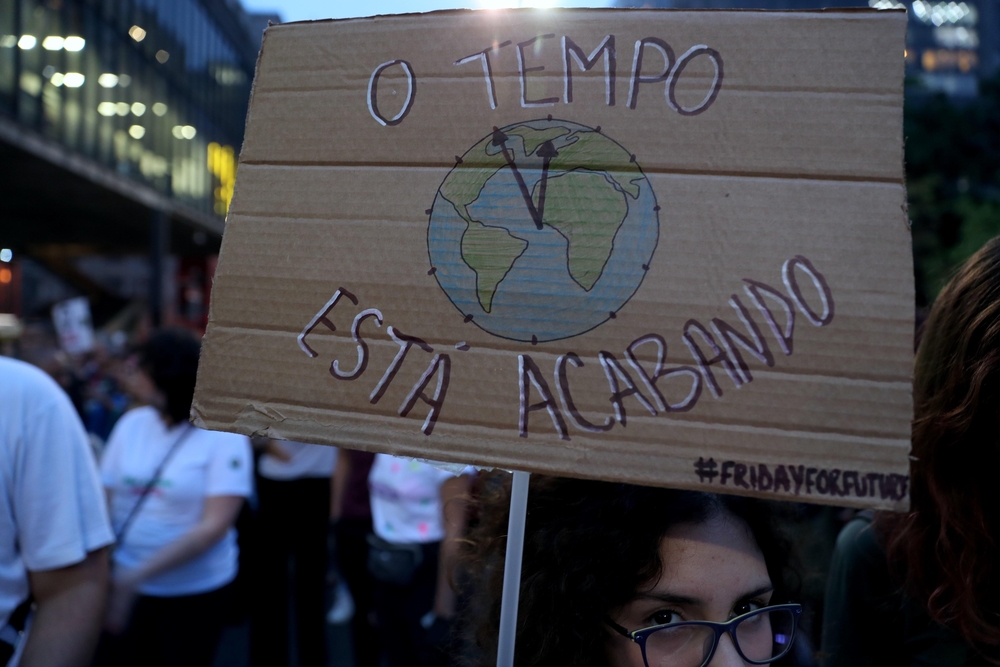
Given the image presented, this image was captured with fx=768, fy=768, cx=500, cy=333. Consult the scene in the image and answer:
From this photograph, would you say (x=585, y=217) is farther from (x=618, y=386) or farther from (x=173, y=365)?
(x=173, y=365)

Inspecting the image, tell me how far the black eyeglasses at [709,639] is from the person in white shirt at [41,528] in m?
1.21

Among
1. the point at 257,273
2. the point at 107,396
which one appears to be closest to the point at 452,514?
the point at 257,273

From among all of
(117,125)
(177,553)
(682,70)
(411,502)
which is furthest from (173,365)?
(117,125)

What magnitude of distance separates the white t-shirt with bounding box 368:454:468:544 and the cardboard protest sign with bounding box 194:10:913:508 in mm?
2402

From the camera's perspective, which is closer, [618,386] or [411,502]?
[618,386]

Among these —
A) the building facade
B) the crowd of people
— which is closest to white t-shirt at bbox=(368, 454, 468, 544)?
the crowd of people

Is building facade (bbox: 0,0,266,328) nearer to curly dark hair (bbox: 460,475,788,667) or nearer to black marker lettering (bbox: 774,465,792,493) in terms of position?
curly dark hair (bbox: 460,475,788,667)

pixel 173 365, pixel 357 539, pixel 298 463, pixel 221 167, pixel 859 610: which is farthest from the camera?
pixel 221 167

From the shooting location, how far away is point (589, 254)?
1.03 meters

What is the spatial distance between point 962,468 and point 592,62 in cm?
95

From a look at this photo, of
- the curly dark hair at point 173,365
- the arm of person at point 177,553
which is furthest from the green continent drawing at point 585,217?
the arm of person at point 177,553

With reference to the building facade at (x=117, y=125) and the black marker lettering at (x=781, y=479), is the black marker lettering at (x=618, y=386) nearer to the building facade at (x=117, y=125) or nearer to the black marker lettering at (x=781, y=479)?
the black marker lettering at (x=781, y=479)

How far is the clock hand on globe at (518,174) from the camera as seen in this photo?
1.05 metres

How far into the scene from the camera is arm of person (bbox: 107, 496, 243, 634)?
2.78 m
